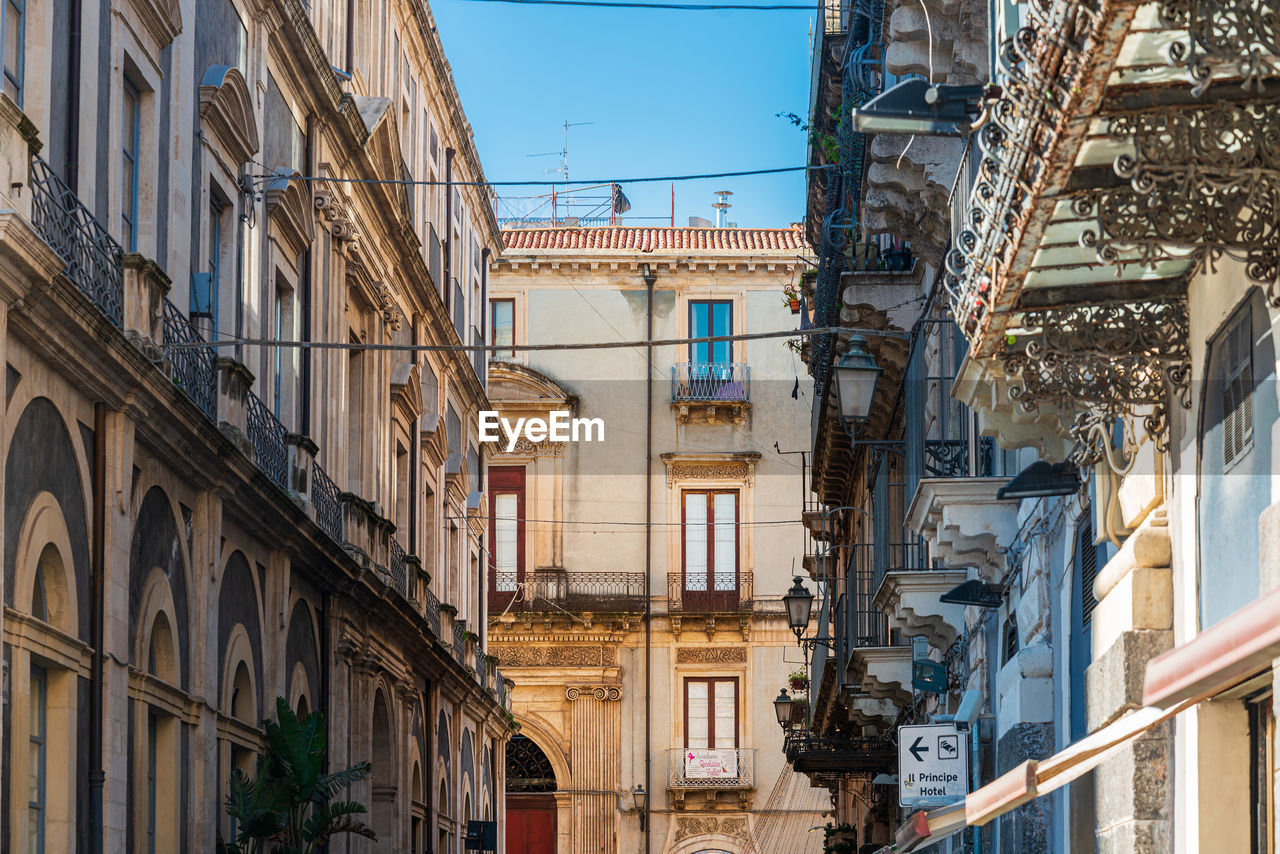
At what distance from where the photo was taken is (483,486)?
4103 centimetres

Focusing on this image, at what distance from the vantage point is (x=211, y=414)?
1814 centimetres

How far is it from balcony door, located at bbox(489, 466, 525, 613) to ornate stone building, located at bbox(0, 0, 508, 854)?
36.8 ft

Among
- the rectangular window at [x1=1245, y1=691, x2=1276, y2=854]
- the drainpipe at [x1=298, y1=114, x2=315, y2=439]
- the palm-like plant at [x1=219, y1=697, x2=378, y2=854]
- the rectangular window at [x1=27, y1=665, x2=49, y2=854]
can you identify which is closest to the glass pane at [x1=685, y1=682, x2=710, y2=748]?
the drainpipe at [x1=298, y1=114, x2=315, y2=439]

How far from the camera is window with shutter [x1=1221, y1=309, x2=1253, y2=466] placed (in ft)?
25.6

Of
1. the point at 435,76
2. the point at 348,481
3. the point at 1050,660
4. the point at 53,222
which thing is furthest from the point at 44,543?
the point at 435,76

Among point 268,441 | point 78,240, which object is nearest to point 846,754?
point 268,441

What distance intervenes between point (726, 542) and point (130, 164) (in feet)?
101

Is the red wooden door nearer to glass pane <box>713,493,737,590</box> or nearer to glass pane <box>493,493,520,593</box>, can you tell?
glass pane <box>493,493,520,593</box>

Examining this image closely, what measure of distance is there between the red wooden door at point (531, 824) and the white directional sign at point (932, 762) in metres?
29.8

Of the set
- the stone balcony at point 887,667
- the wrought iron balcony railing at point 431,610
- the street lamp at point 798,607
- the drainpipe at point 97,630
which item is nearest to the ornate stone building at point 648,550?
the wrought iron balcony railing at point 431,610

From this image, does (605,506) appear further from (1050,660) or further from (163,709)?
(1050,660)

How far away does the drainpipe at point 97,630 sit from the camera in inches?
569

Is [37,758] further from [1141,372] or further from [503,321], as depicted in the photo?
[503,321]

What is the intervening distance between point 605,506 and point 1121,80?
39960mm
